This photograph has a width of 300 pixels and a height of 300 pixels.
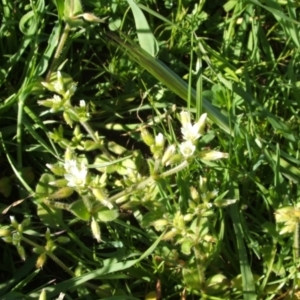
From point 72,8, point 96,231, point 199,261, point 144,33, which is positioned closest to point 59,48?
point 72,8

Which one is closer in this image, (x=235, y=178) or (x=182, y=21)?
(x=235, y=178)

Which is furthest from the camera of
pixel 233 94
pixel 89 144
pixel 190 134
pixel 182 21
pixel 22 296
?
pixel 182 21

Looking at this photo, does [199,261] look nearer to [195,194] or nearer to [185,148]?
[195,194]

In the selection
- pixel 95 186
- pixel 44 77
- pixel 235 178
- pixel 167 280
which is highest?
pixel 44 77

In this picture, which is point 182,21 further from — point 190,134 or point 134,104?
point 190,134

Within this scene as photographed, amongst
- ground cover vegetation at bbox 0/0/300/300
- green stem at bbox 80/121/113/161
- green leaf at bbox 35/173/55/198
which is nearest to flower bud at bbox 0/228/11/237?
ground cover vegetation at bbox 0/0/300/300

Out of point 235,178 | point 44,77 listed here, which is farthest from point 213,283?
point 44,77

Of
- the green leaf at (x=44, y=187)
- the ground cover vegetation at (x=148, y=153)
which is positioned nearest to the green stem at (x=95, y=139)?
the ground cover vegetation at (x=148, y=153)

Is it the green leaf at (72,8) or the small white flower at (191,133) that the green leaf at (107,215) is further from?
the green leaf at (72,8)

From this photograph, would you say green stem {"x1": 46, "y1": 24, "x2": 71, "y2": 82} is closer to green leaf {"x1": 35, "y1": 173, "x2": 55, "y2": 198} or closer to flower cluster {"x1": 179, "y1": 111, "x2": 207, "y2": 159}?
green leaf {"x1": 35, "y1": 173, "x2": 55, "y2": 198}
